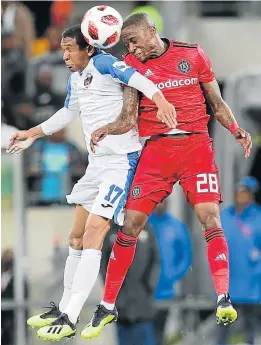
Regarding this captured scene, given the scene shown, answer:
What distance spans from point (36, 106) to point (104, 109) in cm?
663

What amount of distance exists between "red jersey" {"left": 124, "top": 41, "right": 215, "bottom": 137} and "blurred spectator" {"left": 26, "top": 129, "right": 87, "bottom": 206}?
576 centimetres

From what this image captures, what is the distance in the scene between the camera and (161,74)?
1260 centimetres

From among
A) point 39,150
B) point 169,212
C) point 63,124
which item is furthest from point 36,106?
point 63,124

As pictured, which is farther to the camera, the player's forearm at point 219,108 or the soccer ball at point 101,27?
the player's forearm at point 219,108

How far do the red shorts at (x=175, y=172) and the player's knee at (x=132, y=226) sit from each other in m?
0.09

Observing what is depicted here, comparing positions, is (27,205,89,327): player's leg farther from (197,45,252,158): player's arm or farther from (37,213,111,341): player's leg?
(197,45,252,158): player's arm

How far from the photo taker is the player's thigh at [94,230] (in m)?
12.5

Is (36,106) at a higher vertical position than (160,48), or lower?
lower

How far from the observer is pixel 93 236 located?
1259cm

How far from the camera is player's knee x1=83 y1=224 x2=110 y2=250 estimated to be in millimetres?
12578

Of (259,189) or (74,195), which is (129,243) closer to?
(74,195)

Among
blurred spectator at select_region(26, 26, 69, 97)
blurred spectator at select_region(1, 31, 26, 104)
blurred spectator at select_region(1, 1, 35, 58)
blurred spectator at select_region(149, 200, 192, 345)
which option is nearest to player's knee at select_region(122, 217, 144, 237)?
blurred spectator at select_region(149, 200, 192, 345)

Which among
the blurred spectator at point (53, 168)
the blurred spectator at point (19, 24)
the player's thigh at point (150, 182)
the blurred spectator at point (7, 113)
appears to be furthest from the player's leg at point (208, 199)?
the blurred spectator at point (19, 24)

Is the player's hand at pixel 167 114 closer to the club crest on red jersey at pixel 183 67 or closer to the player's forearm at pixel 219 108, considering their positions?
the club crest on red jersey at pixel 183 67
